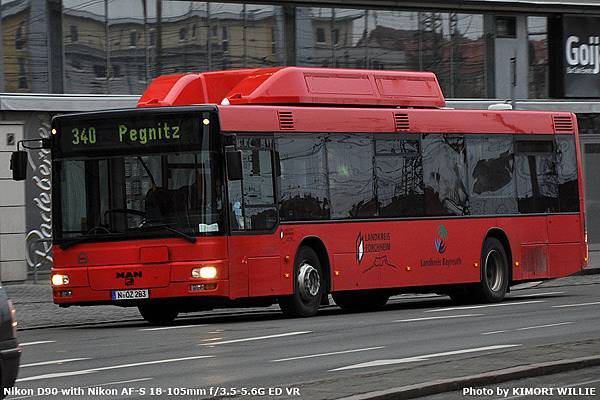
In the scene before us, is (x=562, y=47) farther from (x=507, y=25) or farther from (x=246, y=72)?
(x=246, y=72)

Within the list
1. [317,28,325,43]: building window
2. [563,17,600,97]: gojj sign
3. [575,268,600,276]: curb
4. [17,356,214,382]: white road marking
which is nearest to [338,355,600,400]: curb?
[17,356,214,382]: white road marking

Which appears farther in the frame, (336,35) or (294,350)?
(336,35)

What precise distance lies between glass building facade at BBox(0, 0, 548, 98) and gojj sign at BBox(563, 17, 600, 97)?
1.18m

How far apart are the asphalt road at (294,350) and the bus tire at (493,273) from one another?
1549mm

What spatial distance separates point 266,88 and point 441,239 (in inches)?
159

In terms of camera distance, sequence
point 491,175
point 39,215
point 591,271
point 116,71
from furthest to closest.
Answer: point 591,271, point 116,71, point 39,215, point 491,175

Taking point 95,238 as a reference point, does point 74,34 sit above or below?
above

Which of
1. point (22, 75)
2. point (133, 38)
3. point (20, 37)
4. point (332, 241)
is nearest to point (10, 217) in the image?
point (22, 75)

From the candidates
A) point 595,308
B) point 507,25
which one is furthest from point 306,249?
point 507,25

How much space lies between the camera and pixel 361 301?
24.5 meters

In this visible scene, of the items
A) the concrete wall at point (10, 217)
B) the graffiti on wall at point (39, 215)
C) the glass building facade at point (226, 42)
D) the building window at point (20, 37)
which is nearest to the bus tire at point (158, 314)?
the concrete wall at point (10, 217)

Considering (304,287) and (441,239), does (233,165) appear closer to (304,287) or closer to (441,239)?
(304,287)

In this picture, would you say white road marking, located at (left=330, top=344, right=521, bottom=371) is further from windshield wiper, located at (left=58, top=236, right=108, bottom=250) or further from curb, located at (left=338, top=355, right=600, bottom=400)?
windshield wiper, located at (left=58, top=236, right=108, bottom=250)

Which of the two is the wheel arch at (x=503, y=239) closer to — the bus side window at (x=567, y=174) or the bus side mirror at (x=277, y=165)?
the bus side window at (x=567, y=174)
